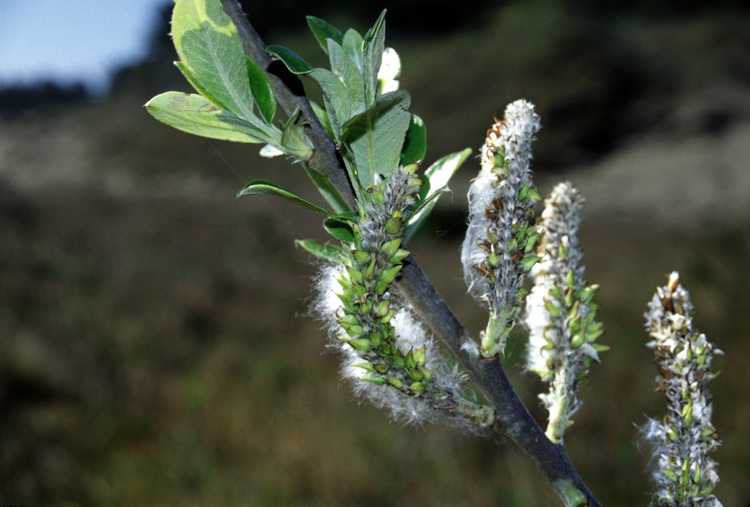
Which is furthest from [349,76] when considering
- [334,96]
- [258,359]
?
[258,359]

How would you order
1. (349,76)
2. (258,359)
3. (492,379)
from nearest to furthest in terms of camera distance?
(349,76)
(492,379)
(258,359)

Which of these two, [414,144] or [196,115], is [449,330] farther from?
[196,115]

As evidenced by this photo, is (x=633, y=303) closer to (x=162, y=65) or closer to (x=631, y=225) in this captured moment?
(x=631, y=225)

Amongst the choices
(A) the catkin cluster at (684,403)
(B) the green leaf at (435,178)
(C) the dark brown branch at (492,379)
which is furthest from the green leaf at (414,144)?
(A) the catkin cluster at (684,403)

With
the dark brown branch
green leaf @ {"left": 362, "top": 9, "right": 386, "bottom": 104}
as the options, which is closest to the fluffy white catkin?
the dark brown branch

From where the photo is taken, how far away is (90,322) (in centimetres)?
565

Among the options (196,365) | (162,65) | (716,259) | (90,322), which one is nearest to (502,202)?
(196,365)

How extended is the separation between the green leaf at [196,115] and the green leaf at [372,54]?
12 centimetres

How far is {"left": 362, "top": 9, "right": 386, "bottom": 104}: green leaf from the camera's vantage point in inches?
16.9

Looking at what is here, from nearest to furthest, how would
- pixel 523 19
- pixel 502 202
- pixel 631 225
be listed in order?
pixel 502 202
pixel 631 225
pixel 523 19

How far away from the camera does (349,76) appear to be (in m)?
0.43

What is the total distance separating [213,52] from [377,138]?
18cm

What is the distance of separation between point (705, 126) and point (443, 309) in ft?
55.3

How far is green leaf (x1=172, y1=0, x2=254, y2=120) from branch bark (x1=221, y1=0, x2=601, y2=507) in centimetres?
4
